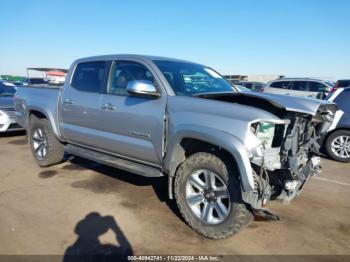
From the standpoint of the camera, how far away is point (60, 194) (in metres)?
4.40

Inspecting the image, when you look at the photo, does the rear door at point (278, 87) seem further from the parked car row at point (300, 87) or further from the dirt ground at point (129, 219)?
the dirt ground at point (129, 219)

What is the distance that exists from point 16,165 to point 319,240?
17.4 ft

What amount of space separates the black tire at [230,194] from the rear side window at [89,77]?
77.3 inches

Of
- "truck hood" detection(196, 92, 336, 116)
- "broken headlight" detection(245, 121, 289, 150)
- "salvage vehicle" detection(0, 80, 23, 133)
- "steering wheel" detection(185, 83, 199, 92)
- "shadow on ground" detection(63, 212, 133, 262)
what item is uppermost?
"steering wheel" detection(185, 83, 199, 92)

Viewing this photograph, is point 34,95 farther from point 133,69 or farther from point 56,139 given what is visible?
point 133,69

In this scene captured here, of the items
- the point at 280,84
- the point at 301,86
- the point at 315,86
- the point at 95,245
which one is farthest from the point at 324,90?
the point at 95,245

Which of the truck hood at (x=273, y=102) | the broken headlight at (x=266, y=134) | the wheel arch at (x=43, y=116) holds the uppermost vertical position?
the truck hood at (x=273, y=102)

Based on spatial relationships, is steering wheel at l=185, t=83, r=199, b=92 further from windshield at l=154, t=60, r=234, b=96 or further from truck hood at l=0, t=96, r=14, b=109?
truck hood at l=0, t=96, r=14, b=109

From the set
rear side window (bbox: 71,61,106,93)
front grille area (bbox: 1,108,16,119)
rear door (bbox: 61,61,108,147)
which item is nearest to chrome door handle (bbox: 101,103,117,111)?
rear door (bbox: 61,61,108,147)

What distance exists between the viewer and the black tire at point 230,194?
120 inches

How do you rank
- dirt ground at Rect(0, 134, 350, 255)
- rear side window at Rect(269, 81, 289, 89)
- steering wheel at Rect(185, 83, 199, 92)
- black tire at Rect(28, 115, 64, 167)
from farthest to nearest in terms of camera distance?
rear side window at Rect(269, 81, 289, 89)
black tire at Rect(28, 115, 64, 167)
steering wheel at Rect(185, 83, 199, 92)
dirt ground at Rect(0, 134, 350, 255)

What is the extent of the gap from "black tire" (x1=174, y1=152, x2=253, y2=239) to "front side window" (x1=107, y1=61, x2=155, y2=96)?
1.34m

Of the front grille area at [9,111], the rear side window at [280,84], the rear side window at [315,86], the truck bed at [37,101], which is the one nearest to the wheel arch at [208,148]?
the truck bed at [37,101]

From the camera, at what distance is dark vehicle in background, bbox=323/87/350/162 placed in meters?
6.84
